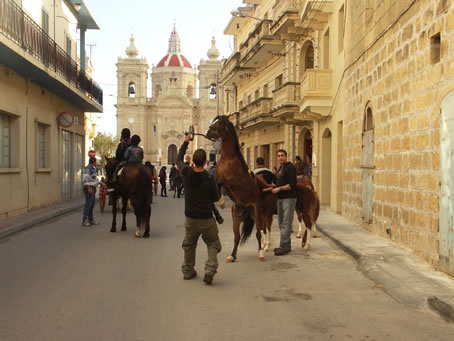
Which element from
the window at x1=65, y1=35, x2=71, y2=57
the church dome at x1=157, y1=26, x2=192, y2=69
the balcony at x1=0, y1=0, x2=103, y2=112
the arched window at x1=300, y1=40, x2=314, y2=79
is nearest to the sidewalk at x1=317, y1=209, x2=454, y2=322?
the balcony at x1=0, y1=0, x2=103, y2=112

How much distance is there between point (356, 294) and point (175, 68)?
95.6 metres

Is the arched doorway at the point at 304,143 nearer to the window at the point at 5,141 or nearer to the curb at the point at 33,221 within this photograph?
the curb at the point at 33,221

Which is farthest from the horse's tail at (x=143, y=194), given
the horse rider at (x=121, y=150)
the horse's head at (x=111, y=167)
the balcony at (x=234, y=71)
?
the balcony at (x=234, y=71)

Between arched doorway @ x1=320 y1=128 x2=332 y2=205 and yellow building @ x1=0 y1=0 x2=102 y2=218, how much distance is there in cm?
995

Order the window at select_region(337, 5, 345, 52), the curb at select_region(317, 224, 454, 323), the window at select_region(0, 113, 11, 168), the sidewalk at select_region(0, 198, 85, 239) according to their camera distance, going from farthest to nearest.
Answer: the window at select_region(337, 5, 345, 52) < the window at select_region(0, 113, 11, 168) < the sidewalk at select_region(0, 198, 85, 239) < the curb at select_region(317, 224, 454, 323)

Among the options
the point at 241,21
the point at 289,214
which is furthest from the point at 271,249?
the point at 241,21

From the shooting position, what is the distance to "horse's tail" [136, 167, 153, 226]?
1062 cm

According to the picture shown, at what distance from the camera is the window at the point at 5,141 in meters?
14.2

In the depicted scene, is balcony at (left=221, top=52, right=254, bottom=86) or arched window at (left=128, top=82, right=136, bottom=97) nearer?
balcony at (left=221, top=52, right=254, bottom=86)

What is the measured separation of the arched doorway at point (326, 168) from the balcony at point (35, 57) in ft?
32.6

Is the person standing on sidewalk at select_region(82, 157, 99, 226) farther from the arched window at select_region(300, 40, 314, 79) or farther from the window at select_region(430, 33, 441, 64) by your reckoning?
the arched window at select_region(300, 40, 314, 79)

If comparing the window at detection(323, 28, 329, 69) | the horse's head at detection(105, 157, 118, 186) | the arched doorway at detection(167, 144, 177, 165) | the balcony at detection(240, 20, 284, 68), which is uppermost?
the balcony at detection(240, 20, 284, 68)

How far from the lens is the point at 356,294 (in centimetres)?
599

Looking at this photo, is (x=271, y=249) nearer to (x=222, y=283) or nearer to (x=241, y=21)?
(x=222, y=283)
